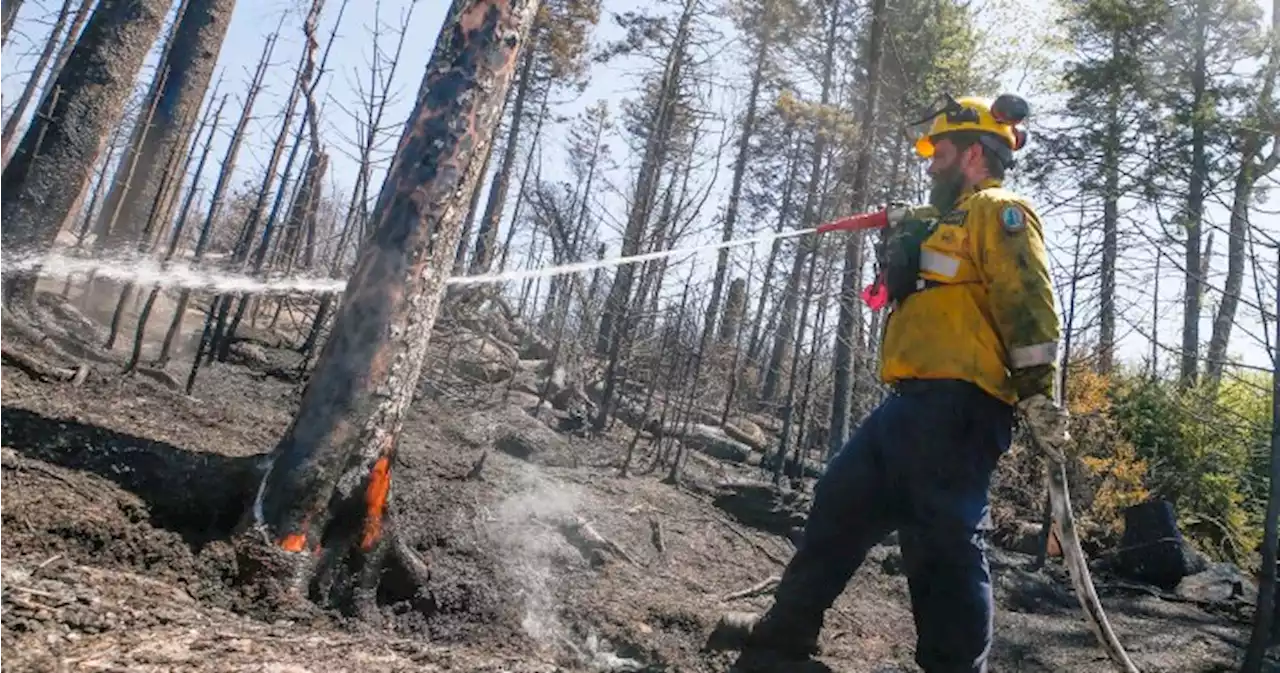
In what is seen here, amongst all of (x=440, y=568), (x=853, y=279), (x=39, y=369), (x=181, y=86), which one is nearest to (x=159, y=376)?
(x=39, y=369)

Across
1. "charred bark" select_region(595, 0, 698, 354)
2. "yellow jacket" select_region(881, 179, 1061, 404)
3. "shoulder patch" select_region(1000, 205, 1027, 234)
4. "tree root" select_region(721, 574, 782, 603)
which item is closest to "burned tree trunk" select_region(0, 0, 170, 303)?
"charred bark" select_region(595, 0, 698, 354)

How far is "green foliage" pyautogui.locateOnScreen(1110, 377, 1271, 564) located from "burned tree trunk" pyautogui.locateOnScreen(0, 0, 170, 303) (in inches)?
523

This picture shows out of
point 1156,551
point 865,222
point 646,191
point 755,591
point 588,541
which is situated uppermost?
point 646,191

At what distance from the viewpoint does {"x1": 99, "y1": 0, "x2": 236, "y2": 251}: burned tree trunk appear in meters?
9.72

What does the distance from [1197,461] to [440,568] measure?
1234 cm

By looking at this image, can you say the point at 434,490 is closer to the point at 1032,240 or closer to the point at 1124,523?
the point at 1032,240

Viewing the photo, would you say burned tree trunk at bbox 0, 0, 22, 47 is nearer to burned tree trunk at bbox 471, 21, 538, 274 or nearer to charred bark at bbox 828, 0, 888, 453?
burned tree trunk at bbox 471, 21, 538, 274

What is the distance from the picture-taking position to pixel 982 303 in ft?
9.62

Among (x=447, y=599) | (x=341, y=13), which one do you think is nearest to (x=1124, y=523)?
(x=447, y=599)

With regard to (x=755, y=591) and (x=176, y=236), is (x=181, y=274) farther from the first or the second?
(x=755, y=591)

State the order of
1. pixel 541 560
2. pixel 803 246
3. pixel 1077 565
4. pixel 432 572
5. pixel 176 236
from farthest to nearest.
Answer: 1. pixel 803 246
2. pixel 176 236
3. pixel 541 560
4. pixel 432 572
5. pixel 1077 565

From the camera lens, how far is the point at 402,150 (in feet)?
11.6

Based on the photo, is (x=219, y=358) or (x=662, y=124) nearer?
(x=219, y=358)

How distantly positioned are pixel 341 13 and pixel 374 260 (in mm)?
9900
